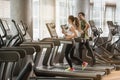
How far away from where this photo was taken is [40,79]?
20.1 ft

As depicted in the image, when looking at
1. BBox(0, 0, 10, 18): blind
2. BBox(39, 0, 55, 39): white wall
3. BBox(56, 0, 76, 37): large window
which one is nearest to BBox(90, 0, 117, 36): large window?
BBox(56, 0, 76, 37): large window

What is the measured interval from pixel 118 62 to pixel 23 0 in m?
3.83

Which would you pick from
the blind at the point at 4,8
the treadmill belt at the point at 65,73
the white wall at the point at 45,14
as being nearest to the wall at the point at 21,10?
the blind at the point at 4,8

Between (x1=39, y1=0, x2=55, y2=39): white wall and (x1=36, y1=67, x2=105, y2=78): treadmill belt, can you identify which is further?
(x1=39, y1=0, x2=55, y2=39): white wall

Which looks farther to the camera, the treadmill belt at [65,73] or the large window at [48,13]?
the large window at [48,13]

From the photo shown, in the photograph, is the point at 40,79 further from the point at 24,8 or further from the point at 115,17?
the point at 115,17

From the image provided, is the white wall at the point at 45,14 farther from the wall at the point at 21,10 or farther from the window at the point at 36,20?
the wall at the point at 21,10

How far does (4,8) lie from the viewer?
921 cm

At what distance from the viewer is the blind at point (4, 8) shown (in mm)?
8981

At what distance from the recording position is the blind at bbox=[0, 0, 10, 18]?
29.5ft

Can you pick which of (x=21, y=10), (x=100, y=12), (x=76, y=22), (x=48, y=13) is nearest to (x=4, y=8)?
(x=21, y=10)

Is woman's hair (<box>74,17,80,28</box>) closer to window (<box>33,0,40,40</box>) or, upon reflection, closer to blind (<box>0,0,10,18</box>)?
blind (<box>0,0,10,18</box>)

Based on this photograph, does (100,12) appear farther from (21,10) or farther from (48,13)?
(21,10)

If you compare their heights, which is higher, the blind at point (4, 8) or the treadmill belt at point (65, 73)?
the blind at point (4, 8)
